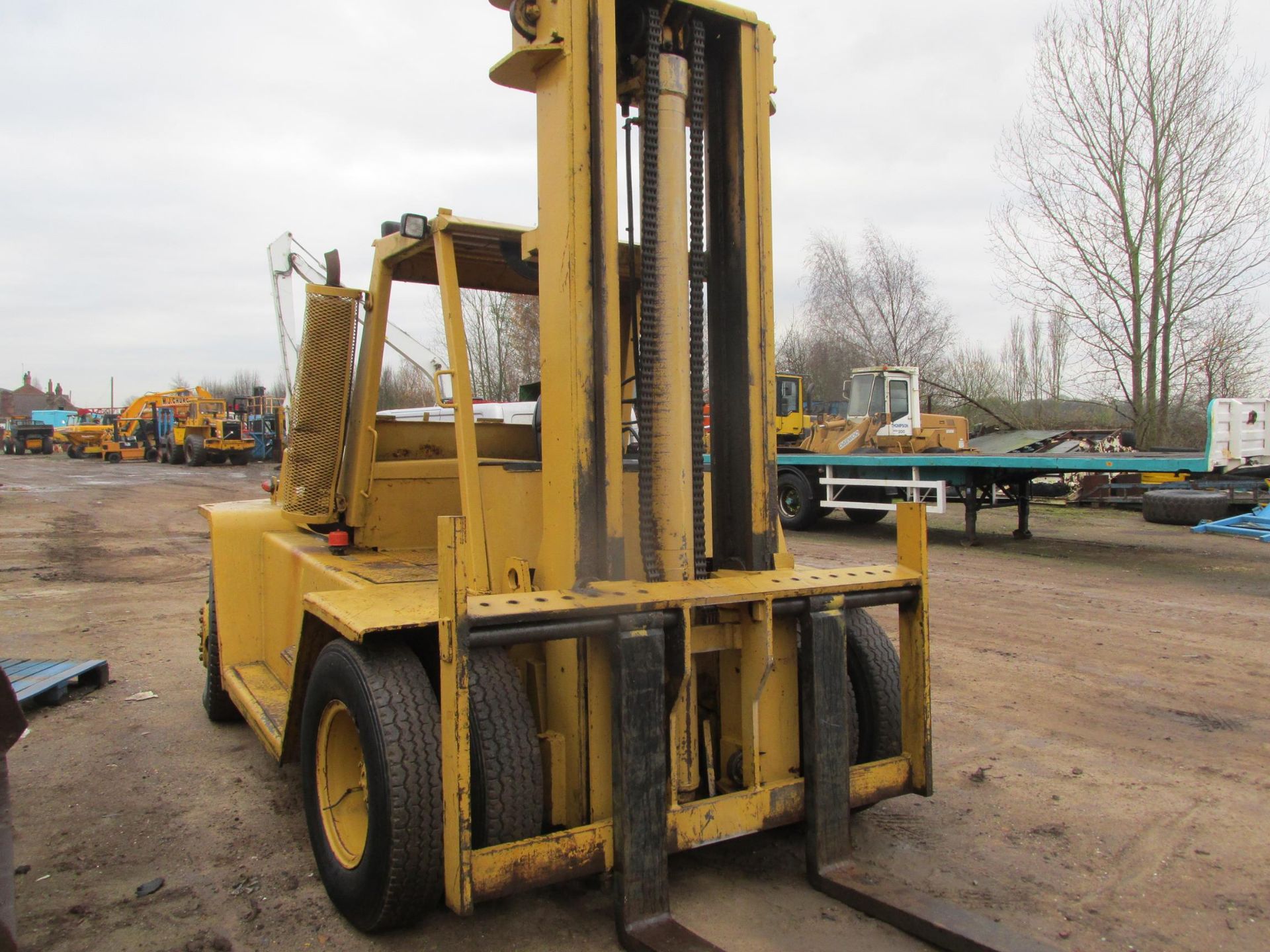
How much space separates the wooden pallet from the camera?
5.42 metres

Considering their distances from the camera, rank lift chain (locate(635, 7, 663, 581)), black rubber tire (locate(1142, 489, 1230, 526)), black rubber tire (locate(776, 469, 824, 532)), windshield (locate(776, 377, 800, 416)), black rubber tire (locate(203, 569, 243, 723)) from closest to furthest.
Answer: lift chain (locate(635, 7, 663, 581))
black rubber tire (locate(203, 569, 243, 723))
black rubber tire (locate(1142, 489, 1230, 526))
black rubber tire (locate(776, 469, 824, 532))
windshield (locate(776, 377, 800, 416))

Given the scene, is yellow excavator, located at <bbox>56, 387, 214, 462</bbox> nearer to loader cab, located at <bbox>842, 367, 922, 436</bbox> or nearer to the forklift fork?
loader cab, located at <bbox>842, 367, 922, 436</bbox>

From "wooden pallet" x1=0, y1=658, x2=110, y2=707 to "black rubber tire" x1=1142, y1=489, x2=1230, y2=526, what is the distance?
51.8 ft

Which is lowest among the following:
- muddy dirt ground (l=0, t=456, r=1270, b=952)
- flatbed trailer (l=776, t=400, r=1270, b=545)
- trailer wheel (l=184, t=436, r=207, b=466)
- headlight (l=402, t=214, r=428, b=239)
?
muddy dirt ground (l=0, t=456, r=1270, b=952)

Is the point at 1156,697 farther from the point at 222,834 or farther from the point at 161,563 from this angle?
the point at 161,563

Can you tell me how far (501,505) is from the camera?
10.6 feet

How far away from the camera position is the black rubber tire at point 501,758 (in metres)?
2.66

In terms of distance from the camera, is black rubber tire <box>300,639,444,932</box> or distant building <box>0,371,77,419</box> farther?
distant building <box>0,371,77,419</box>

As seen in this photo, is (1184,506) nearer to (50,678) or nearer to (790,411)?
(790,411)

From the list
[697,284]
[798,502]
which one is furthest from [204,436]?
[697,284]

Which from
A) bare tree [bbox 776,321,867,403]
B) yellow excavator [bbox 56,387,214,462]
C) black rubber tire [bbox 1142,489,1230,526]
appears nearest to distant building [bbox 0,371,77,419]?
yellow excavator [bbox 56,387,214,462]

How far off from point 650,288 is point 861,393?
582 inches

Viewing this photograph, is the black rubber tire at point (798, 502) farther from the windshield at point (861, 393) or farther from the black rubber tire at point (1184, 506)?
the black rubber tire at point (1184, 506)

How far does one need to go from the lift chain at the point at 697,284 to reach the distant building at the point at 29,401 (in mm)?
91922
